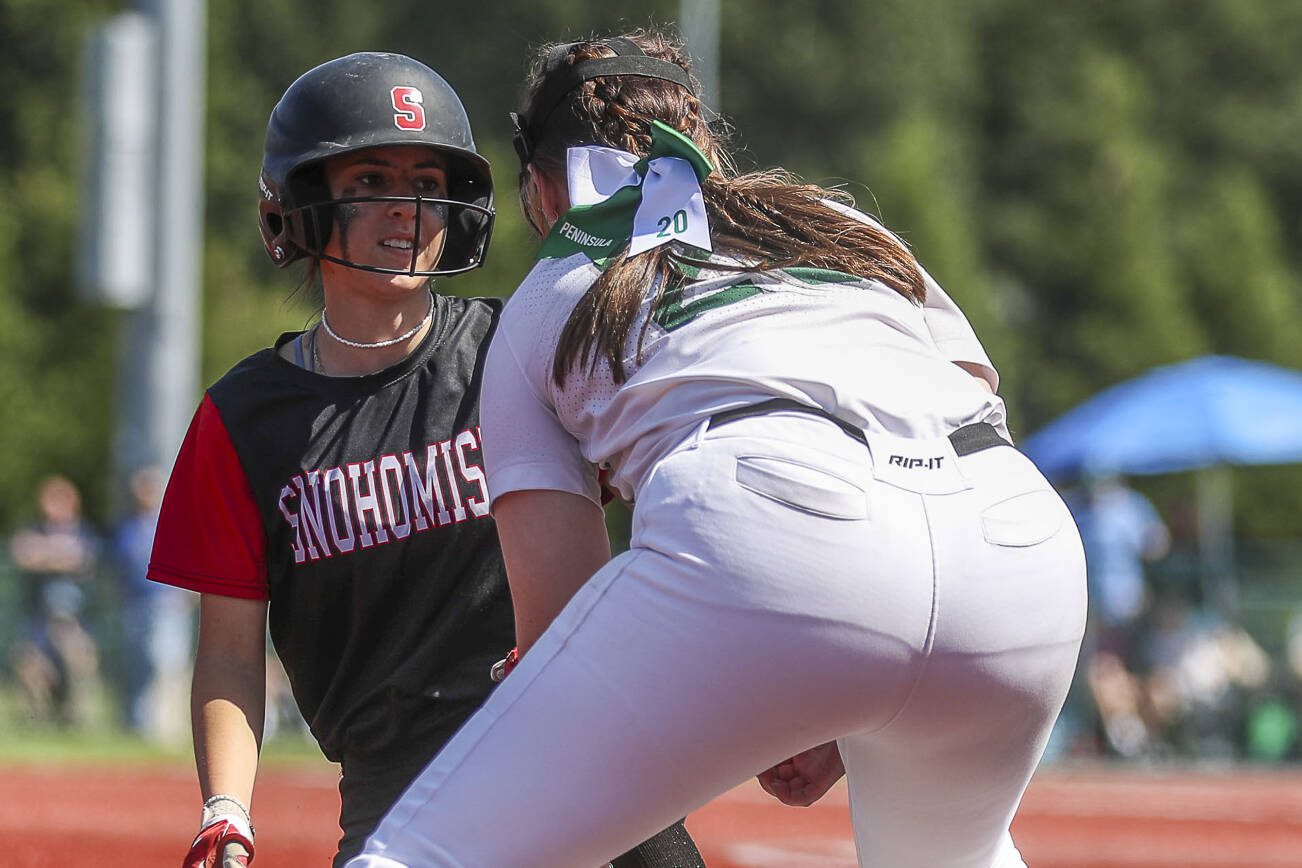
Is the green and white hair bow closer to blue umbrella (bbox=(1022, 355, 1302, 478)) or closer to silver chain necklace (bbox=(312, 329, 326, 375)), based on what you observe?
silver chain necklace (bbox=(312, 329, 326, 375))

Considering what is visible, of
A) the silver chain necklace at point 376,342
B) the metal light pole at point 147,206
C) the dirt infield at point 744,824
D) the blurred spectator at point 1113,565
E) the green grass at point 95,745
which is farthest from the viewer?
the metal light pole at point 147,206

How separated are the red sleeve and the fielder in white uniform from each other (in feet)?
3.01

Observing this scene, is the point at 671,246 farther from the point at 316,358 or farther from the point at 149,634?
the point at 149,634

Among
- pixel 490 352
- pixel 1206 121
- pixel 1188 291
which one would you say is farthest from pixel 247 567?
pixel 1206 121

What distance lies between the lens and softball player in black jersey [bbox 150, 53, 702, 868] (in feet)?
11.8

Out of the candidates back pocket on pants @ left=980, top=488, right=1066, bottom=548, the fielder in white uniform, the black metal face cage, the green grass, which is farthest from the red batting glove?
the green grass

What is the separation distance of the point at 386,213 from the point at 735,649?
58.7 inches

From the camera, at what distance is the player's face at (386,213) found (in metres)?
3.69

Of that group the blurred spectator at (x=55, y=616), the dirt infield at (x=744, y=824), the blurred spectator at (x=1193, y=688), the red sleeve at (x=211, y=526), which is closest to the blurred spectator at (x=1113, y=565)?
the blurred spectator at (x=1193, y=688)

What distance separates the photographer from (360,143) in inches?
142

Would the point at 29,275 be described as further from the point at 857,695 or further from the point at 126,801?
the point at 857,695

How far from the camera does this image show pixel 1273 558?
20406 millimetres

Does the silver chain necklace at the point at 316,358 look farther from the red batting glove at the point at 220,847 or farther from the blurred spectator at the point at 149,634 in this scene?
the blurred spectator at the point at 149,634

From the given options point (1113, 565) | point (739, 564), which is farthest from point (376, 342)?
point (1113, 565)
